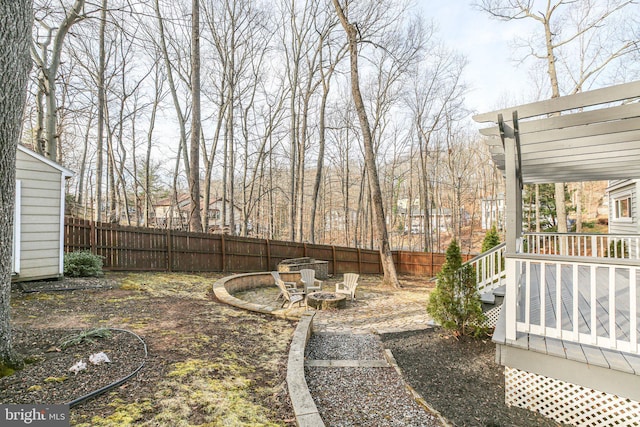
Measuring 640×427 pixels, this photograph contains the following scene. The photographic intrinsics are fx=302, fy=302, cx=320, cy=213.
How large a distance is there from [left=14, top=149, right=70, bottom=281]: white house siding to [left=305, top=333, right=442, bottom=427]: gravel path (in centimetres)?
553

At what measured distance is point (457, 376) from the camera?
3.59 metres

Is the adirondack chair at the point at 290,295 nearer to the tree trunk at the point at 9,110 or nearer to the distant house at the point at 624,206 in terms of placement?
the tree trunk at the point at 9,110

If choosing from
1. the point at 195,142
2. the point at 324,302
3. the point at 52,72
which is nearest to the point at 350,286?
the point at 324,302

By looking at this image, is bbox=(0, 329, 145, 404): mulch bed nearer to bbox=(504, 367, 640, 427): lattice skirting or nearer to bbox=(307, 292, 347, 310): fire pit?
bbox=(504, 367, 640, 427): lattice skirting

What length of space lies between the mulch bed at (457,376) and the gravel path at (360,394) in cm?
28

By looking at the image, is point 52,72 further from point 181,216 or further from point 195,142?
point 181,216

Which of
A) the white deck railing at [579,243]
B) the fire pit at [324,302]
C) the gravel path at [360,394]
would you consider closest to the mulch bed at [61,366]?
the gravel path at [360,394]

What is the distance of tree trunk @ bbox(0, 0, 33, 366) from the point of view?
7.82 ft

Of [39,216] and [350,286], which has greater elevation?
[39,216]

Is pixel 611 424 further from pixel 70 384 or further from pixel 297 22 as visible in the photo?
pixel 297 22

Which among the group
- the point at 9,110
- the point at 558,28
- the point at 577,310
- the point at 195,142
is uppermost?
the point at 558,28

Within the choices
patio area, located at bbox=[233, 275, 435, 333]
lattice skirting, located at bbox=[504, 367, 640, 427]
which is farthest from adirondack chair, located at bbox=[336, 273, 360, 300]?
lattice skirting, located at bbox=[504, 367, 640, 427]

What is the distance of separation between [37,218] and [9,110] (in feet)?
15.0

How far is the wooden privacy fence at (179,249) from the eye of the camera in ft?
24.9
